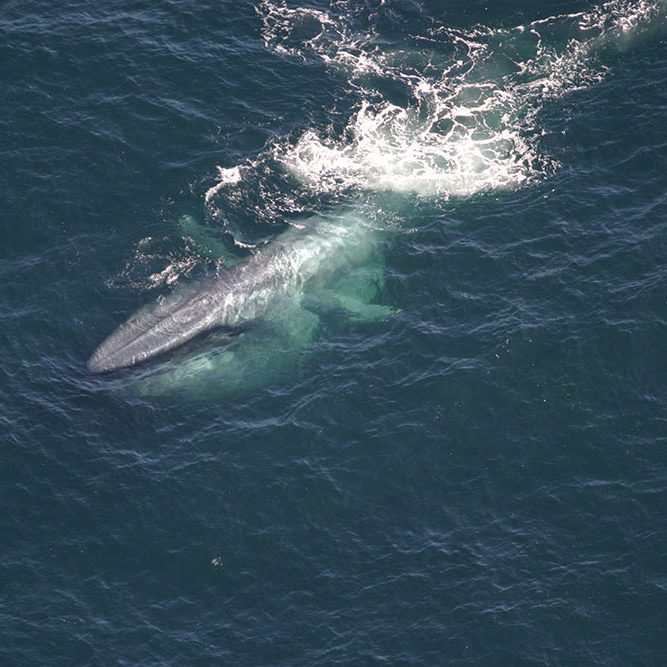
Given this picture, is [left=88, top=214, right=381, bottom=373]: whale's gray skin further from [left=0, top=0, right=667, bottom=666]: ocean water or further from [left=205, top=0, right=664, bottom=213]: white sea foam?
[left=205, top=0, right=664, bottom=213]: white sea foam

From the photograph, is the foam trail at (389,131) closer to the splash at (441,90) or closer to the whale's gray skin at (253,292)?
the splash at (441,90)

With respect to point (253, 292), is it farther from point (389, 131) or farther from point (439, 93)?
point (439, 93)

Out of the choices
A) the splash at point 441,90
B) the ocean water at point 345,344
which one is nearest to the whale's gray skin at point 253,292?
the ocean water at point 345,344

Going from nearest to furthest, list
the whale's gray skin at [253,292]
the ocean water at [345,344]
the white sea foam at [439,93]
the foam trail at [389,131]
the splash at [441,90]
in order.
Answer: the ocean water at [345,344] → the whale's gray skin at [253,292] → the foam trail at [389,131] → the white sea foam at [439,93] → the splash at [441,90]

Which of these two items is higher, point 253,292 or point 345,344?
point 253,292

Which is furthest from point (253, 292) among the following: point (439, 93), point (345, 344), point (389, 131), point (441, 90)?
point (441, 90)

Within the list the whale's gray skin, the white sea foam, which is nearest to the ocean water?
the white sea foam

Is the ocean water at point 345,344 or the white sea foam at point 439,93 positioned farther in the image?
the white sea foam at point 439,93
